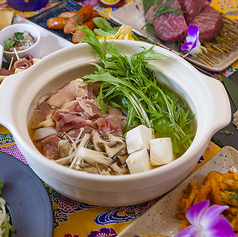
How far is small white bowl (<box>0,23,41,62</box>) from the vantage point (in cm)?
197

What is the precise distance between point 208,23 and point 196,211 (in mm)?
1700

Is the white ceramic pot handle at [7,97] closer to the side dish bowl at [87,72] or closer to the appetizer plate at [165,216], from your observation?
the side dish bowl at [87,72]

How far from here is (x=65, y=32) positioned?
227cm

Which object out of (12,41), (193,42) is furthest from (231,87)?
(12,41)

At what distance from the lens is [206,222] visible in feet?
3.26

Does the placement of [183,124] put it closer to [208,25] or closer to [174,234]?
[174,234]

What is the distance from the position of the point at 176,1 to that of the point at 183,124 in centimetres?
138

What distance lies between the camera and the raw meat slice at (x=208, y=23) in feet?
6.98

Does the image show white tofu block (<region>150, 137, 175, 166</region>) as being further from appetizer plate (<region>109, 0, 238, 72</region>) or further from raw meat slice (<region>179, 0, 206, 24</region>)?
raw meat slice (<region>179, 0, 206, 24</region>)

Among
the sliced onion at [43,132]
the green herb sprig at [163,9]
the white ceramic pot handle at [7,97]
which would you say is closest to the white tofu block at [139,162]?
the sliced onion at [43,132]

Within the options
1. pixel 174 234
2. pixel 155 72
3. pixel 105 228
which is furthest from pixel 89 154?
pixel 155 72

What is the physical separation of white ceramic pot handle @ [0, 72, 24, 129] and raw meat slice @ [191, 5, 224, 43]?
1592 millimetres

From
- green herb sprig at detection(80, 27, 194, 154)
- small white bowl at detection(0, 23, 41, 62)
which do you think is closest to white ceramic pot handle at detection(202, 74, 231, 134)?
green herb sprig at detection(80, 27, 194, 154)

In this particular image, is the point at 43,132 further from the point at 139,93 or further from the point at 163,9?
the point at 163,9
